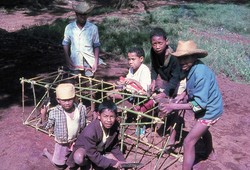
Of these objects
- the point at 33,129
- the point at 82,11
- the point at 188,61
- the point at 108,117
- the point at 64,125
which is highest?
the point at 82,11

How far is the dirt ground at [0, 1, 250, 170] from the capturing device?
450 cm

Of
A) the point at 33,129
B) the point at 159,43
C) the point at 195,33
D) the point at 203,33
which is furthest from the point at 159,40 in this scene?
the point at 203,33

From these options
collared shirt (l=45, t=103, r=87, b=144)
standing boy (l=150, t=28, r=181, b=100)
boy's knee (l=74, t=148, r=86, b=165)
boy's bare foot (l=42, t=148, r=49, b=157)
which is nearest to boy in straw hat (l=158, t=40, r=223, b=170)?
standing boy (l=150, t=28, r=181, b=100)

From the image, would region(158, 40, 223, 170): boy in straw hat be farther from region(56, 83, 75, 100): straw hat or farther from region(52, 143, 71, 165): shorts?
region(52, 143, 71, 165): shorts

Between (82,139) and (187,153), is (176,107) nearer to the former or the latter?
(187,153)

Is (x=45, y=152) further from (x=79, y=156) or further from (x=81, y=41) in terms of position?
(x=81, y=41)

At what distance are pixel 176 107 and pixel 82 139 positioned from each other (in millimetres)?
1093

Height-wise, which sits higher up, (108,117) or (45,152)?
(108,117)

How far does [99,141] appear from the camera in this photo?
155 inches

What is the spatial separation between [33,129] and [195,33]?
31.0 feet

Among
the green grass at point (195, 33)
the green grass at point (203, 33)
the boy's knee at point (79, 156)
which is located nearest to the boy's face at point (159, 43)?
the boy's knee at point (79, 156)

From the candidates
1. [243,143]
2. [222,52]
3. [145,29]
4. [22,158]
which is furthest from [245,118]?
[145,29]

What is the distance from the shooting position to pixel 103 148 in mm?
4008

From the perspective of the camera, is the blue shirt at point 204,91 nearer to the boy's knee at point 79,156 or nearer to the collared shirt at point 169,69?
the collared shirt at point 169,69
